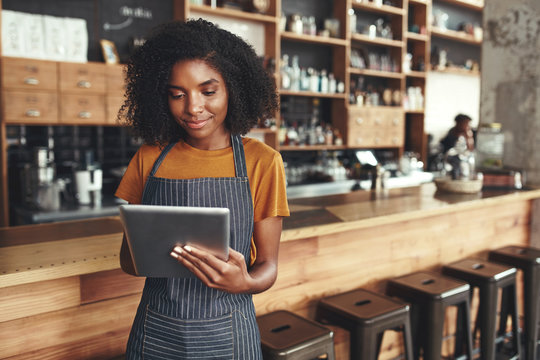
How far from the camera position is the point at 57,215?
3217mm

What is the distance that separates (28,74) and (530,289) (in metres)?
3.51

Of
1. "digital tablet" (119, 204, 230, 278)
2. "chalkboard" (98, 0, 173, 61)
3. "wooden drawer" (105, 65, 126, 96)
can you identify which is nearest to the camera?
"digital tablet" (119, 204, 230, 278)

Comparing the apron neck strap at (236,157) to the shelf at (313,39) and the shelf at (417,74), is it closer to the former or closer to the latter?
the shelf at (313,39)

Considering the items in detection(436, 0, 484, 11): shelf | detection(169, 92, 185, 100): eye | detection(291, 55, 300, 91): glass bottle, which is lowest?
detection(169, 92, 185, 100): eye

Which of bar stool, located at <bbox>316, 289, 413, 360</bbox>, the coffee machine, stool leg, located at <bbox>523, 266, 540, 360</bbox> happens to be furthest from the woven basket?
the coffee machine

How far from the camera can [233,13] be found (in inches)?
176

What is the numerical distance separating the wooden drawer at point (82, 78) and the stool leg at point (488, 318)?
2.97 metres

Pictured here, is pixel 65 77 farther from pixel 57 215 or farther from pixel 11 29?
pixel 57 215

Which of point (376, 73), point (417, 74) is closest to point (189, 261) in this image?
point (376, 73)

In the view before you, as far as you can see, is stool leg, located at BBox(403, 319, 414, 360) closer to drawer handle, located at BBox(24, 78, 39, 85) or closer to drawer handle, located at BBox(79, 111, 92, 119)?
drawer handle, located at BBox(79, 111, 92, 119)

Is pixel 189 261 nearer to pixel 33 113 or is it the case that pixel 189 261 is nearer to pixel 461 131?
pixel 33 113

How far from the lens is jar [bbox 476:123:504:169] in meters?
3.37

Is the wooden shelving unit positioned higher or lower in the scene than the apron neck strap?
higher

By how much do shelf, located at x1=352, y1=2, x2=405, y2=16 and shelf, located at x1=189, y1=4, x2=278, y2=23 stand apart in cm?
126
